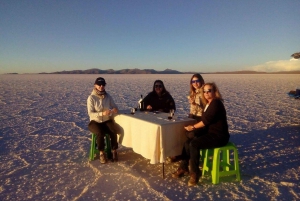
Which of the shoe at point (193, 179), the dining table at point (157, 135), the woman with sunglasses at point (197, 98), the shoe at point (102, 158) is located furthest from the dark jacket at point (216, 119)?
the shoe at point (102, 158)

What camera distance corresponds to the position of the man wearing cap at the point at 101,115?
3.55 m

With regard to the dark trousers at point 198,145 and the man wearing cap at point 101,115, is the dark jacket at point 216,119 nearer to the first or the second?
the dark trousers at point 198,145

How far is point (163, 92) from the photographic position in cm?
412

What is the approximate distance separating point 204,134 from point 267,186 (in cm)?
92

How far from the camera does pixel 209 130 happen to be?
9.60 feet

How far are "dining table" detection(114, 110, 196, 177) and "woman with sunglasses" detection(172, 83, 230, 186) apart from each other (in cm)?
15

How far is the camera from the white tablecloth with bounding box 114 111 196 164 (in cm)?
286

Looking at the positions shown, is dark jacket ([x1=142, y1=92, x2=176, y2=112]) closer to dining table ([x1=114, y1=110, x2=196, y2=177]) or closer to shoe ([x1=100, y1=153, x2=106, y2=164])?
dining table ([x1=114, y1=110, x2=196, y2=177])

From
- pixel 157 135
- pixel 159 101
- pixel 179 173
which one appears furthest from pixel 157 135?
pixel 159 101

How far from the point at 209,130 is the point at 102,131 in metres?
1.52

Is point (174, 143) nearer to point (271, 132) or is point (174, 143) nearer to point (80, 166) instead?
point (80, 166)

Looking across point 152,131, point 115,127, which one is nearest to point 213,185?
point 152,131

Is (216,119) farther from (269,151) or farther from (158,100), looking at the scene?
(269,151)

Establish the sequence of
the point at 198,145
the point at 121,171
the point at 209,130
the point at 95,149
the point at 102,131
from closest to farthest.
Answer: the point at 198,145, the point at 209,130, the point at 121,171, the point at 102,131, the point at 95,149
